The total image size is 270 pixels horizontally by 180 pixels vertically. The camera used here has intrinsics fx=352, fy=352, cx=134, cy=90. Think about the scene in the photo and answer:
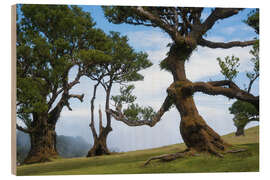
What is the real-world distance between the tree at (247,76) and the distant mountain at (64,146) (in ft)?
11.1

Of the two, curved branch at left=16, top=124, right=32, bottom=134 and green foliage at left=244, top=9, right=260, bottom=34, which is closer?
curved branch at left=16, top=124, right=32, bottom=134

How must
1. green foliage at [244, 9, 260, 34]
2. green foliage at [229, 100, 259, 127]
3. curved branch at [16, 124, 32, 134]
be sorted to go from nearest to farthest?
curved branch at [16, 124, 32, 134], green foliage at [229, 100, 259, 127], green foliage at [244, 9, 260, 34]

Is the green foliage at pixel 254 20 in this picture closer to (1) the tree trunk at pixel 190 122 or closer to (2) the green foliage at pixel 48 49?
(1) the tree trunk at pixel 190 122

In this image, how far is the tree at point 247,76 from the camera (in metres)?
7.51

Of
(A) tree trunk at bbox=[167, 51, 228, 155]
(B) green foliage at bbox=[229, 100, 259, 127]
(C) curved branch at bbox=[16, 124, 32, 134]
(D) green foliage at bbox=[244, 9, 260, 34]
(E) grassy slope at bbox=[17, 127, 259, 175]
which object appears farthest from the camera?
(D) green foliage at bbox=[244, 9, 260, 34]

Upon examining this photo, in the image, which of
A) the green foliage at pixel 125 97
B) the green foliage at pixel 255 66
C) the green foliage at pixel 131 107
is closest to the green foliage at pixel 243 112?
the green foliage at pixel 255 66

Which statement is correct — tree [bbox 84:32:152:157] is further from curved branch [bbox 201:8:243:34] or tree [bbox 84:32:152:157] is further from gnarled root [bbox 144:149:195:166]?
curved branch [bbox 201:8:243:34]

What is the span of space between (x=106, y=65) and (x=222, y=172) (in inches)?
138

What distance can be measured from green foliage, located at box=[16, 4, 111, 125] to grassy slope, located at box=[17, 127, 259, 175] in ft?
4.20

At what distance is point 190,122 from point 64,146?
9.32ft

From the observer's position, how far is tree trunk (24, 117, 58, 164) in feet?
25.8

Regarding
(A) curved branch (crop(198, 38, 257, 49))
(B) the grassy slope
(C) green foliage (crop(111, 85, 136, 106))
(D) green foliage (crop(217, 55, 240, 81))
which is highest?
(A) curved branch (crop(198, 38, 257, 49))

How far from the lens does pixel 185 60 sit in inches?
311

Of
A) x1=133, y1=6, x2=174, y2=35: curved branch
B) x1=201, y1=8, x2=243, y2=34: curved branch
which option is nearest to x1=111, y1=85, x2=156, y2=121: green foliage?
x1=133, y1=6, x2=174, y2=35: curved branch
